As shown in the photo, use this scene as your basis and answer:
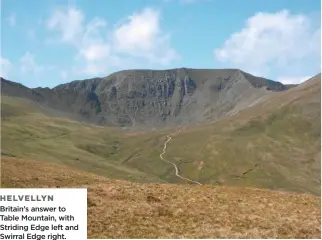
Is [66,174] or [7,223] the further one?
[66,174]

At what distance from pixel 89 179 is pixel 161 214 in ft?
62.6

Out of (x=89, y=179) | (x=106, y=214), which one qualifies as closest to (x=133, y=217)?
(x=106, y=214)

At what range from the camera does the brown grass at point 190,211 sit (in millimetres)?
30812

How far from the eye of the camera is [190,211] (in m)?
35.8

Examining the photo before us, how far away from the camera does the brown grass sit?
1213 inches

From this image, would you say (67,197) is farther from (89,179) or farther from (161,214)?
(89,179)

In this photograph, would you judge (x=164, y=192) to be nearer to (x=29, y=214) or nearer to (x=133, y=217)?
(x=133, y=217)

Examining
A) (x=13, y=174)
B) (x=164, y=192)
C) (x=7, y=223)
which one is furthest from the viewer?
(x=13, y=174)

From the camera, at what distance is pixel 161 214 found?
3516 cm

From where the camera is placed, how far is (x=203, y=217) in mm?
34281

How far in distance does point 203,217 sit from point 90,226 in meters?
8.59

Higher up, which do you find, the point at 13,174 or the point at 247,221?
the point at 13,174

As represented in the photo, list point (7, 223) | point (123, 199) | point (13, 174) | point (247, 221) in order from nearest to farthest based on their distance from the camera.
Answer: point (7, 223) → point (247, 221) → point (123, 199) → point (13, 174)

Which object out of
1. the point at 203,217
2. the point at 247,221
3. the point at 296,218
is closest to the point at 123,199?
the point at 203,217
